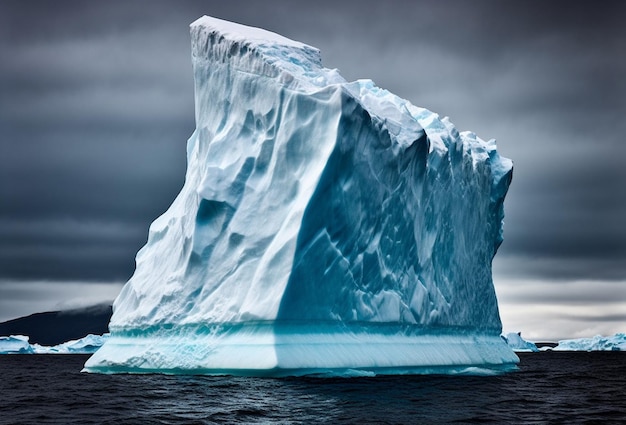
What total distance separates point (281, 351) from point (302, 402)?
302 cm

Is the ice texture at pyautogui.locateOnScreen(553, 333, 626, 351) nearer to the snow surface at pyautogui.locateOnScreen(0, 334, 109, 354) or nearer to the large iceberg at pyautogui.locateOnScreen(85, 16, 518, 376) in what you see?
the snow surface at pyautogui.locateOnScreen(0, 334, 109, 354)

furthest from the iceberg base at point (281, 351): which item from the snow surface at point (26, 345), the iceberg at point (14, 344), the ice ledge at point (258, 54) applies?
the iceberg at point (14, 344)

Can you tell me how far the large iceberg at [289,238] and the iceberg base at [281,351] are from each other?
4 cm

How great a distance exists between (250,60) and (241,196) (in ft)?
10.8

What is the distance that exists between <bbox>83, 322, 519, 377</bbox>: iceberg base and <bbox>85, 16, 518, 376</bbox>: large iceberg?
0.04 meters

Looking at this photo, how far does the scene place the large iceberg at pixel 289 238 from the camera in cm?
1714

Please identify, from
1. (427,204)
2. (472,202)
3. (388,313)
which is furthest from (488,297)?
(388,313)

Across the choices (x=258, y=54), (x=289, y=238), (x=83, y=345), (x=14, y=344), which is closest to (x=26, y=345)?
(x=14, y=344)

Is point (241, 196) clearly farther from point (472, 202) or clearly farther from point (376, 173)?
point (472, 202)

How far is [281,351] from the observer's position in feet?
53.0

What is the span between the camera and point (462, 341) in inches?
944

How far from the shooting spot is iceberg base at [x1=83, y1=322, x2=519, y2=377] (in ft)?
53.9

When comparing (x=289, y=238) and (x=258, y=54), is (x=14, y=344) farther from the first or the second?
(x=289, y=238)

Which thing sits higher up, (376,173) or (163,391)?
(376,173)
